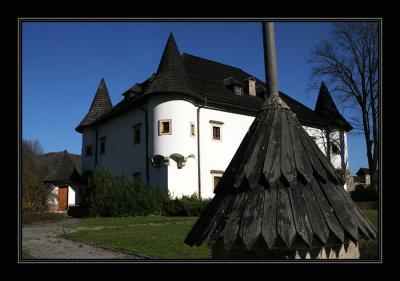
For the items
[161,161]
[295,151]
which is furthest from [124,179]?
[295,151]

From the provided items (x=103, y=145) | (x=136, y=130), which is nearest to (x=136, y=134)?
(x=136, y=130)

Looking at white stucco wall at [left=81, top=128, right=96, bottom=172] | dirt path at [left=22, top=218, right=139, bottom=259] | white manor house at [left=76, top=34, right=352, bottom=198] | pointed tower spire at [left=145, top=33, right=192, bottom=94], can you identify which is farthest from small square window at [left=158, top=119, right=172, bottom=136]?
dirt path at [left=22, top=218, right=139, bottom=259]

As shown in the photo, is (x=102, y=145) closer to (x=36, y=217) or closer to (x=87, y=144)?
(x=87, y=144)

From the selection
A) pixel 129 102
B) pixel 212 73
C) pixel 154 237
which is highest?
pixel 212 73

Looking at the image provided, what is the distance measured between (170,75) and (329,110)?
644 inches

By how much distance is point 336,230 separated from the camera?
2939mm

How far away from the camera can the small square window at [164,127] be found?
24453 mm

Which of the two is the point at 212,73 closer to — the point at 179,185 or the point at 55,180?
the point at 179,185

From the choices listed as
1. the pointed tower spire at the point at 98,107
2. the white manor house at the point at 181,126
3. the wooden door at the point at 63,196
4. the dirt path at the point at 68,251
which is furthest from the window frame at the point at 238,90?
the dirt path at the point at 68,251

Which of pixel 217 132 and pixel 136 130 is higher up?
pixel 136 130

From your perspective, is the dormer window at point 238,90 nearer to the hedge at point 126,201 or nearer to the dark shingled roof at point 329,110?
the dark shingled roof at point 329,110

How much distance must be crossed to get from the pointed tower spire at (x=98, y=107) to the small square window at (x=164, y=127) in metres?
11.2

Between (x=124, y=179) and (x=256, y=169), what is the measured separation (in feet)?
64.8

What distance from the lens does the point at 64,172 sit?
34000 mm
